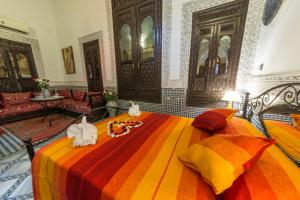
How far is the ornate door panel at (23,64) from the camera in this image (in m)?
3.89

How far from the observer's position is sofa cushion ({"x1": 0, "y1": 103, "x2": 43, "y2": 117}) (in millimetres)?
3316

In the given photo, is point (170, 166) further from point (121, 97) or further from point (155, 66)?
point (121, 97)

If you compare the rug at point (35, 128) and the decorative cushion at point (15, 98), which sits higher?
the decorative cushion at point (15, 98)

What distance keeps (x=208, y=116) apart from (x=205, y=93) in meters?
1.19

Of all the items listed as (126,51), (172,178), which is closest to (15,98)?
(126,51)

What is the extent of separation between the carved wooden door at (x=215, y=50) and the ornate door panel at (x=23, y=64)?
5.22m

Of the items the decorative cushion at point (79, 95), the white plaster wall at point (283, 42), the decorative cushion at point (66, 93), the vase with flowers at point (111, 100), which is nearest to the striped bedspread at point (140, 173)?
the white plaster wall at point (283, 42)

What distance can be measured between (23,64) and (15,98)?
1192 mm

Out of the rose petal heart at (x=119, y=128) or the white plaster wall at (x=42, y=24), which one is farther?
the white plaster wall at (x=42, y=24)

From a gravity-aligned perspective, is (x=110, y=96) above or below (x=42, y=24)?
below

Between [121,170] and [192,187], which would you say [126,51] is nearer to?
[121,170]

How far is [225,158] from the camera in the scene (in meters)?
0.68

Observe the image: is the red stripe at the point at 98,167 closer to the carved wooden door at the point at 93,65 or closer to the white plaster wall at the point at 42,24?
the carved wooden door at the point at 93,65

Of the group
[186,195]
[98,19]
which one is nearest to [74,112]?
[98,19]
